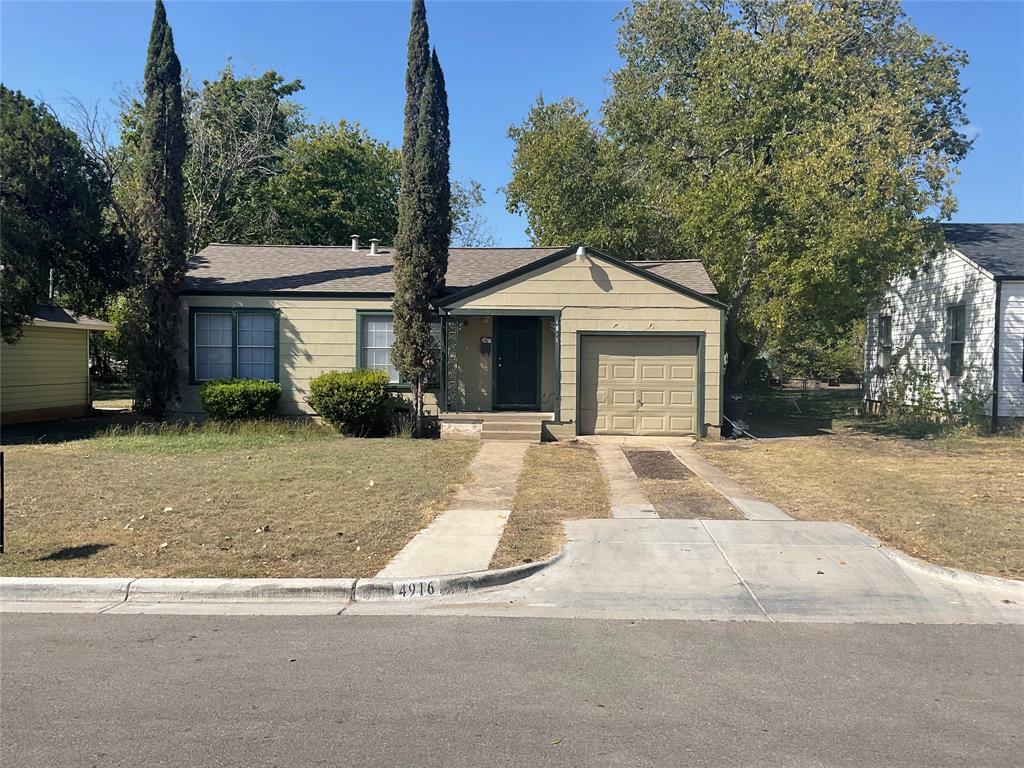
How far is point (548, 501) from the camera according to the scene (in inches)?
356

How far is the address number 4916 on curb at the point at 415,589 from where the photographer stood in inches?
228

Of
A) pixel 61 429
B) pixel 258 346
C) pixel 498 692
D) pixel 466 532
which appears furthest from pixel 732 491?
pixel 61 429

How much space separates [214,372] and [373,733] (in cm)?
1432

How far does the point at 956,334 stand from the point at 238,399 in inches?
702

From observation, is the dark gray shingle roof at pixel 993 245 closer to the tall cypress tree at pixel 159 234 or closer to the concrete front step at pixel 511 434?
the concrete front step at pixel 511 434

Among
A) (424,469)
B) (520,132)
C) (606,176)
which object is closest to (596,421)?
(424,469)

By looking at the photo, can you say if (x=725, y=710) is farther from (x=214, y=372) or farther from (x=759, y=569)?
(x=214, y=372)

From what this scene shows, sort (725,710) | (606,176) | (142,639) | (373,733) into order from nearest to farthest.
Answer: (373,733) → (725,710) → (142,639) → (606,176)

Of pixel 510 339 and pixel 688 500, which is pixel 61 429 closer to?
pixel 510 339

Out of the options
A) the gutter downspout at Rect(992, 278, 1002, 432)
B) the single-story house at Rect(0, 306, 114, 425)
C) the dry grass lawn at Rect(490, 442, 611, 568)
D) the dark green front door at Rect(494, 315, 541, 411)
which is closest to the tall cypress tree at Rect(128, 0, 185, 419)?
the single-story house at Rect(0, 306, 114, 425)

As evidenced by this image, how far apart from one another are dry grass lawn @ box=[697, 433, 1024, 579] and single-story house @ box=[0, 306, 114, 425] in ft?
51.8

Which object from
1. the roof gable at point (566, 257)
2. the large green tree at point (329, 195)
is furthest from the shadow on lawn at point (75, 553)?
the large green tree at point (329, 195)

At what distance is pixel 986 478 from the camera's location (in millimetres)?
10617

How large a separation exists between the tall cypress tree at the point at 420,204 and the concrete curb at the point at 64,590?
A: 9457 mm
